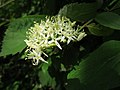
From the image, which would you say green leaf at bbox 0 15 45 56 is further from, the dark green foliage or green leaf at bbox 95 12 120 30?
green leaf at bbox 95 12 120 30

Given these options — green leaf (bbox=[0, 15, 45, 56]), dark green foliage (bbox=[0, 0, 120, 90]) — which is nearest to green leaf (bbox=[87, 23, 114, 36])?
Answer: dark green foliage (bbox=[0, 0, 120, 90])

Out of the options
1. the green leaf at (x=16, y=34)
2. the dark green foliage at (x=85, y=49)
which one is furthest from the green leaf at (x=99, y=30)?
the green leaf at (x=16, y=34)

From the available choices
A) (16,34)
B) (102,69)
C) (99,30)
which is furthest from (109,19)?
(16,34)

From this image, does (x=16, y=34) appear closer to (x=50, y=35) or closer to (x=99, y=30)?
(x=50, y=35)

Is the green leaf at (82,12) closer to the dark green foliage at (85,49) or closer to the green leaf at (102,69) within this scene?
the dark green foliage at (85,49)

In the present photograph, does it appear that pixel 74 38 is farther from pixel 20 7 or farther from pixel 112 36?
pixel 20 7
